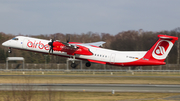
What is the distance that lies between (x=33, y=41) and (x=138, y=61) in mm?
21325

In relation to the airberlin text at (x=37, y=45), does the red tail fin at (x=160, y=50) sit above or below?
below

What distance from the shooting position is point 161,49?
50.4m

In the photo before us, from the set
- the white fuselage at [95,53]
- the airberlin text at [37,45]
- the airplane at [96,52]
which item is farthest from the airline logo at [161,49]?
the airberlin text at [37,45]

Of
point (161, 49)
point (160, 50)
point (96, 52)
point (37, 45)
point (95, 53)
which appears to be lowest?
point (95, 53)

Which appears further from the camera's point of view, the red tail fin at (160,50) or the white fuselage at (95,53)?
the white fuselage at (95,53)

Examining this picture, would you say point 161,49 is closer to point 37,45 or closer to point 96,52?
point 96,52

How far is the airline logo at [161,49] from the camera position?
163ft

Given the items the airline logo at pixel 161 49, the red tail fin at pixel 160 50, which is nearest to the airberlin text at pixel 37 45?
the red tail fin at pixel 160 50

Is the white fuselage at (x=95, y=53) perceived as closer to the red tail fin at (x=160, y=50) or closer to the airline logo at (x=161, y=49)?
the red tail fin at (x=160, y=50)

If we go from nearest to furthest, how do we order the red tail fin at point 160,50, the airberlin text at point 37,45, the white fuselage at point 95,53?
the airberlin text at point 37,45 < the red tail fin at point 160,50 < the white fuselage at point 95,53

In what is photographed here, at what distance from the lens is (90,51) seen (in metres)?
50.9

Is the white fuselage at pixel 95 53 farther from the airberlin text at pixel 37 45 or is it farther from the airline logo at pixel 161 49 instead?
the airline logo at pixel 161 49

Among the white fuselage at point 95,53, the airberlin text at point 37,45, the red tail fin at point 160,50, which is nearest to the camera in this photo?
the airberlin text at point 37,45

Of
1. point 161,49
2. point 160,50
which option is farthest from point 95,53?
point 161,49
